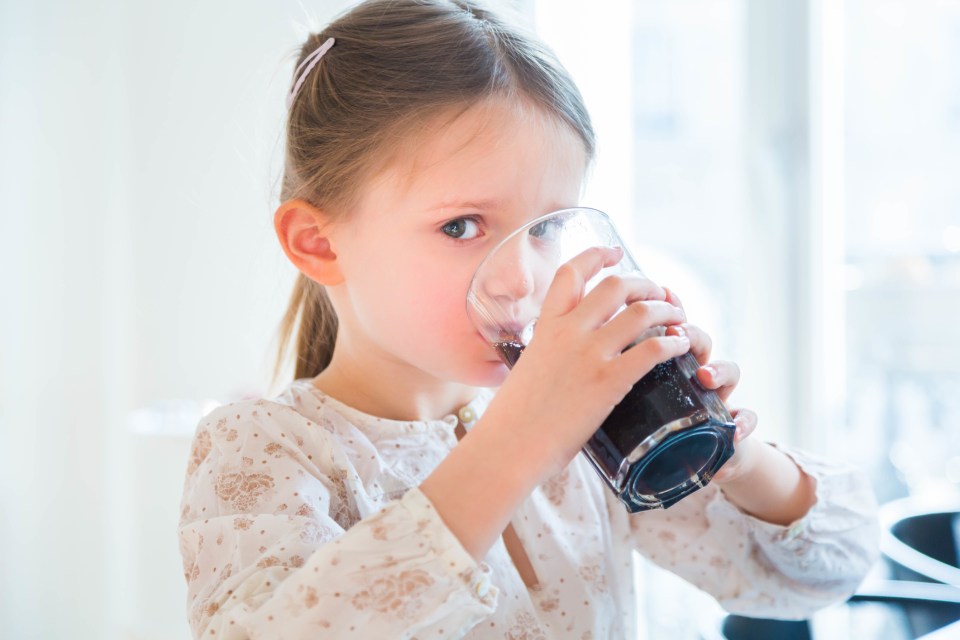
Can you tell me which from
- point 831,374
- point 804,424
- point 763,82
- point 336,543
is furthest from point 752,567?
point 763,82

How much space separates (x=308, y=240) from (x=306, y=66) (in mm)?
204

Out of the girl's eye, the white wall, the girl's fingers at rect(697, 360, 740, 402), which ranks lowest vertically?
the white wall

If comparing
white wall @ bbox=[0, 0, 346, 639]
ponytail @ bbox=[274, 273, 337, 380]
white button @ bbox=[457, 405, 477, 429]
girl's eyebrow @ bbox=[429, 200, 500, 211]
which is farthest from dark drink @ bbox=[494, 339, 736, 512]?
white wall @ bbox=[0, 0, 346, 639]

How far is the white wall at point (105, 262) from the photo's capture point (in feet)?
7.23

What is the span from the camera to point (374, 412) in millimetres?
1001

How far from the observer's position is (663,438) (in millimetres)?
646

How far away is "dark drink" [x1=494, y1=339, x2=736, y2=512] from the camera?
2.14 feet

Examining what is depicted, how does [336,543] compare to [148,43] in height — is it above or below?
below

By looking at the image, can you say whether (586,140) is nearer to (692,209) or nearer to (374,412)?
(374,412)

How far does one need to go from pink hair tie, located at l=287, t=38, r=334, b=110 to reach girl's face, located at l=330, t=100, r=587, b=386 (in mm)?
188

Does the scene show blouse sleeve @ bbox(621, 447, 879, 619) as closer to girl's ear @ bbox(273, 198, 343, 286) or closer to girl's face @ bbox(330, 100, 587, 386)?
girl's face @ bbox(330, 100, 587, 386)

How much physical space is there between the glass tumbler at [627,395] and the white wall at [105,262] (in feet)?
5.00

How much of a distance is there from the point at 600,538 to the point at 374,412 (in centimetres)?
31

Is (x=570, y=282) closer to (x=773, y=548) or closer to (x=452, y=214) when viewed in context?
(x=452, y=214)
